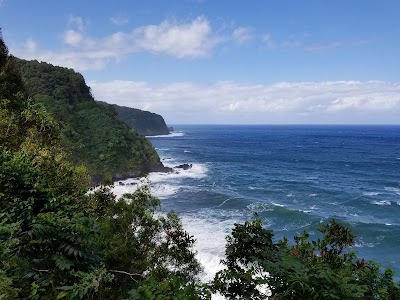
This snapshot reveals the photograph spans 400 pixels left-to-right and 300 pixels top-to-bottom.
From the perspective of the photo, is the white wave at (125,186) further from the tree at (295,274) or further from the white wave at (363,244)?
the tree at (295,274)

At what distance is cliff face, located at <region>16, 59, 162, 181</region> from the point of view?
7106 centimetres

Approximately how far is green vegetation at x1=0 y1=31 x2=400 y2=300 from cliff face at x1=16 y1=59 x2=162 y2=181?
165 ft

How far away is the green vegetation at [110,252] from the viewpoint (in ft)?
19.1

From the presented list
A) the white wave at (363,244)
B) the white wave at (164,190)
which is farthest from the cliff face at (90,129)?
the white wave at (363,244)

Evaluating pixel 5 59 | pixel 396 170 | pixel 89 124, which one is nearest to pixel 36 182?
pixel 5 59

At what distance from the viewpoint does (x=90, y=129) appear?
79875mm

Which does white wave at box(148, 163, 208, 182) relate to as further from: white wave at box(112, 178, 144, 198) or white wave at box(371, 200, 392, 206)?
white wave at box(371, 200, 392, 206)

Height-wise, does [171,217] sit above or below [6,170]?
below

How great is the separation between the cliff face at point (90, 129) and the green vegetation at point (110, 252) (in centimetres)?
5044

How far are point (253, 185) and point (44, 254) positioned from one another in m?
63.6

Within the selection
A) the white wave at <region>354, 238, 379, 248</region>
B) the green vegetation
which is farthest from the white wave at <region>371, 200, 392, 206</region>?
the green vegetation

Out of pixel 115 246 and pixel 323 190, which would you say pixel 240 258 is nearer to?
pixel 115 246

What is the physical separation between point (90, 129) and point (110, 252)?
7224cm

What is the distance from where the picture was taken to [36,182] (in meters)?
10.9
